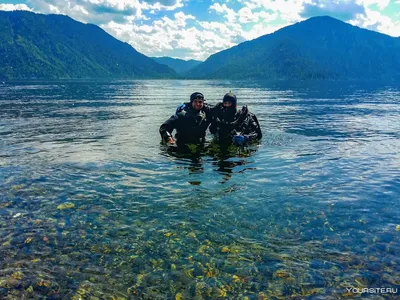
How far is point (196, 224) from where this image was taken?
321 inches

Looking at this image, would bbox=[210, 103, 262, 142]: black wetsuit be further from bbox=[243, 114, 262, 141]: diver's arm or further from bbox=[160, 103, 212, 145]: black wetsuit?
bbox=[160, 103, 212, 145]: black wetsuit

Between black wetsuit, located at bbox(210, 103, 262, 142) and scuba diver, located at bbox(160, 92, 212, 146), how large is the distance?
0.50m

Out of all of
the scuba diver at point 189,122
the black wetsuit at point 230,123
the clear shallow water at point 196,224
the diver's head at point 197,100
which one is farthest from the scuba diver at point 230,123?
the clear shallow water at point 196,224

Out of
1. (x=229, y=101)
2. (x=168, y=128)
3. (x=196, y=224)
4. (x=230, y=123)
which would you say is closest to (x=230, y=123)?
(x=230, y=123)

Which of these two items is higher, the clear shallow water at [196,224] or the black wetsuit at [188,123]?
the black wetsuit at [188,123]

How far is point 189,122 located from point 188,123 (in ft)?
0.26

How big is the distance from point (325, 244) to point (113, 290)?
4655 millimetres

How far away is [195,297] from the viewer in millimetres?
5645

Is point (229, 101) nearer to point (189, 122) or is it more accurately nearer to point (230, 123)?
point (230, 123)

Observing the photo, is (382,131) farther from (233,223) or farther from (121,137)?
(233,223)

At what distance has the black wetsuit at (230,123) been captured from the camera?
17.8 meters

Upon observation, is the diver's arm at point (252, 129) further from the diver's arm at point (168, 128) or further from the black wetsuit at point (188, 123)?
the diver's arm at point (168, 128)

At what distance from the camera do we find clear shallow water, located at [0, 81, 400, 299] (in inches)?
235

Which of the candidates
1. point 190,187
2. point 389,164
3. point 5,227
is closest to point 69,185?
point 5,227
